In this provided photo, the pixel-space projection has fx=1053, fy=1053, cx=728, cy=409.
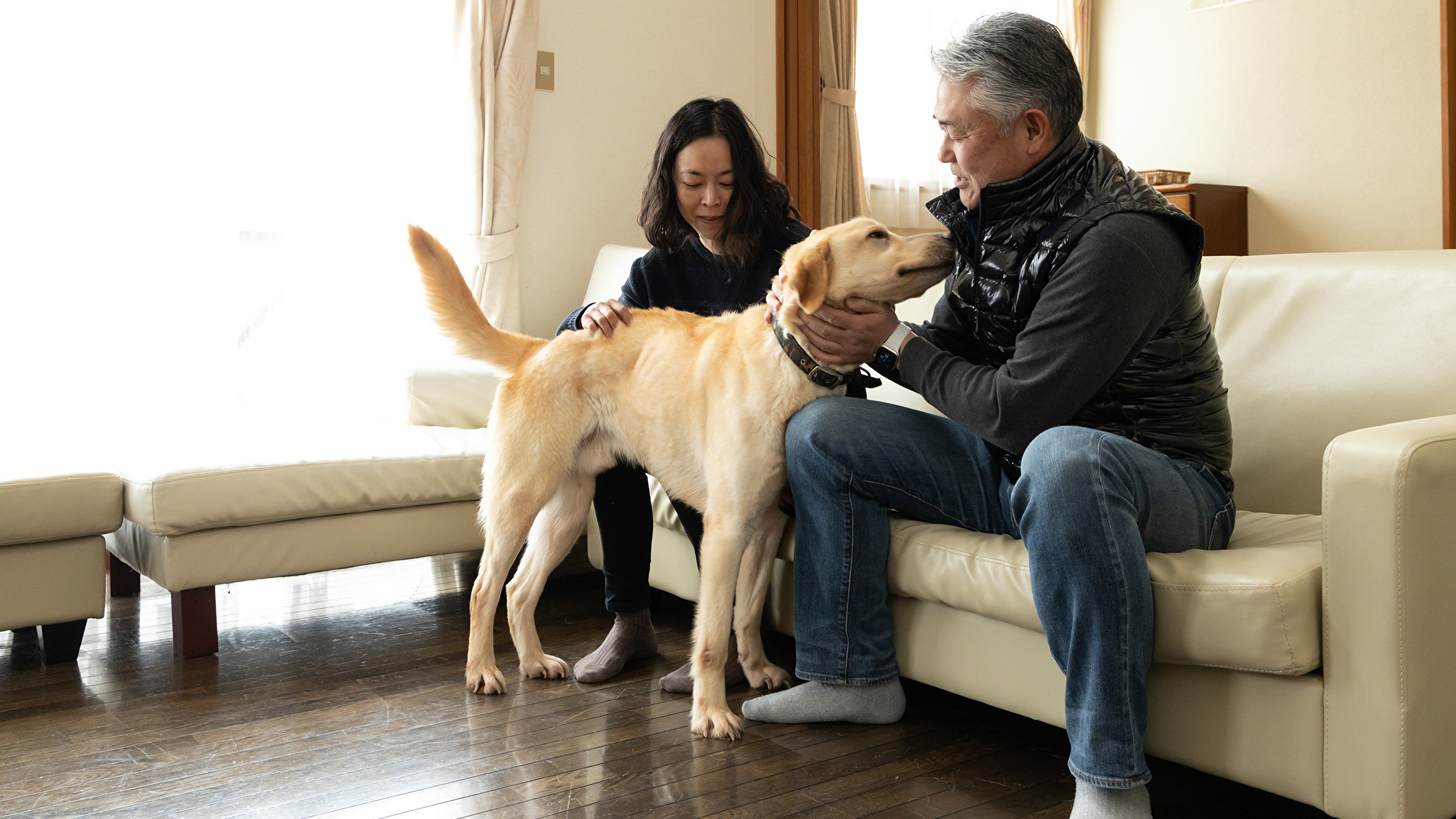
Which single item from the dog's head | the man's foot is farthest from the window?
the dog's head

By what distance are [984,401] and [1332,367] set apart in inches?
28.7

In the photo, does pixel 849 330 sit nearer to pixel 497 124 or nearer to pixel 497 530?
pixel 497 530

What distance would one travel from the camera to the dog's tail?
2020 mm

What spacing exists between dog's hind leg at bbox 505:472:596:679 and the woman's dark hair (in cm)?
61

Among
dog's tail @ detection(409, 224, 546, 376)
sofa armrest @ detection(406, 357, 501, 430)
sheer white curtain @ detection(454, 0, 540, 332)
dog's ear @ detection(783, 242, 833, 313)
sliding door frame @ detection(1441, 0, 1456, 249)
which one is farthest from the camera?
sliding door frame @ detection(1441, 0, 1456, 249)

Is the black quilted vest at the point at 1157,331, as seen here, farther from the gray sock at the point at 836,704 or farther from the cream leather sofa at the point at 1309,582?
the gray sock at the point at 836,704

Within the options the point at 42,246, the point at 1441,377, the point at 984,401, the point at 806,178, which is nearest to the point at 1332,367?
the point at 1441,377

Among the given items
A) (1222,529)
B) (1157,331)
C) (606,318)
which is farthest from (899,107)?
(1222,529)

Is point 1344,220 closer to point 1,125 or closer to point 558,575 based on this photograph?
point 558,575

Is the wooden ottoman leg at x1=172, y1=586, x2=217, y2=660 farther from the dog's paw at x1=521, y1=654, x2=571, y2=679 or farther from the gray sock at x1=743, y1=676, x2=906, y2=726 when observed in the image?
the gray sock at x1=743, y1=676, x2=906, y2=726

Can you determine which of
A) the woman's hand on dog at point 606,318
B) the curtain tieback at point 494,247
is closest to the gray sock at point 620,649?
the woman's hand on dog at point 606,318

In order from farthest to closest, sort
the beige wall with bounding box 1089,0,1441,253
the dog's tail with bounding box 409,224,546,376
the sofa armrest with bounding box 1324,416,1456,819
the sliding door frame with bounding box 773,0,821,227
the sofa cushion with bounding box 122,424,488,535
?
1. the beige wall with bounding box 1089,0,1441,253
2. the sliding door frame with bounding box 773,0,821,227
3. the sofa cushion with bounding box 122,424,488,535
4. the dog's tail with bounding box 409,224,546,376
5. the sofa armrest with bounding box 1324,416,1456,819

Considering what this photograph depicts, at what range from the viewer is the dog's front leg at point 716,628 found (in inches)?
71.8

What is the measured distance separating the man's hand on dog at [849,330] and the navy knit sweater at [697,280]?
558mm
